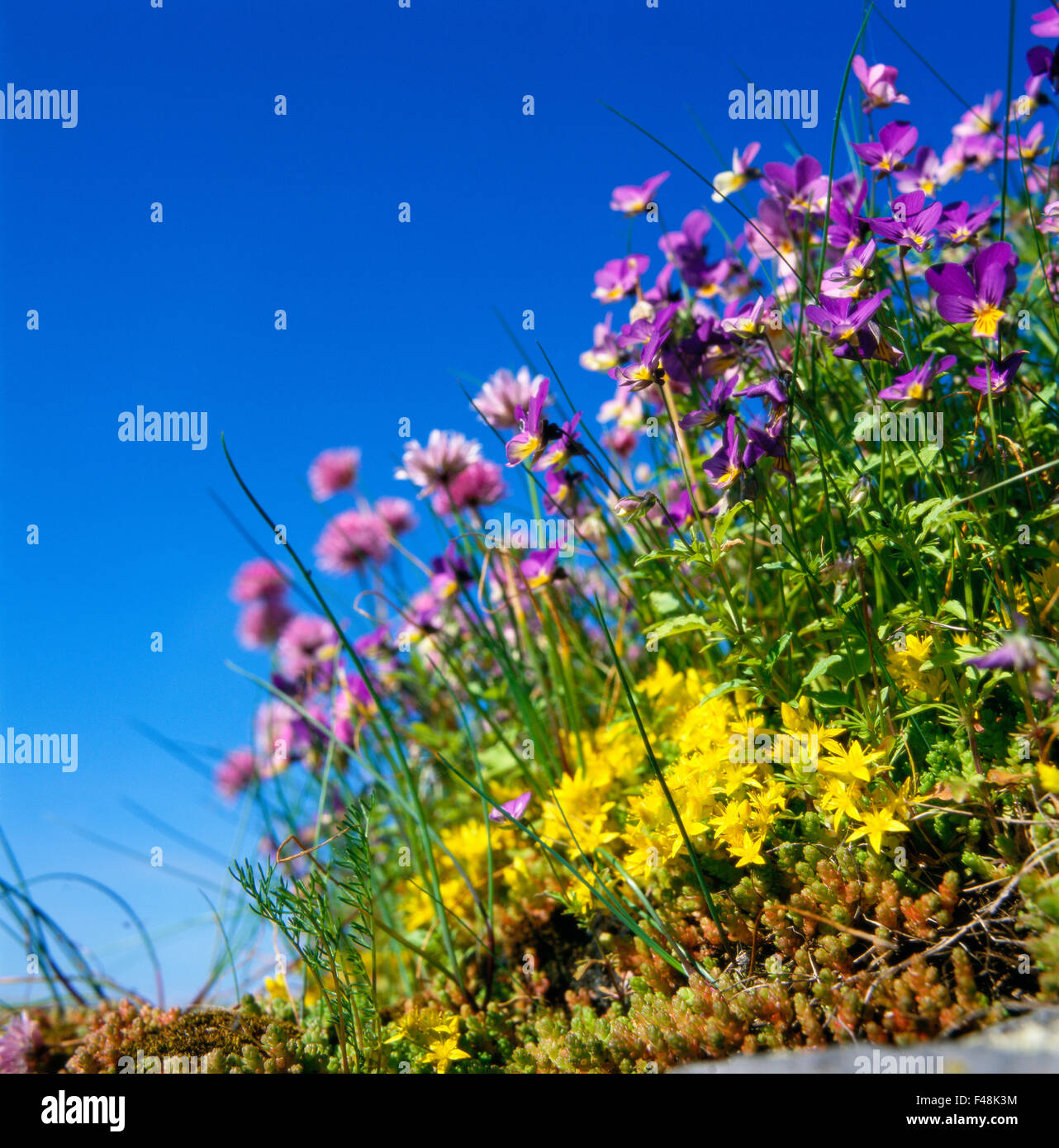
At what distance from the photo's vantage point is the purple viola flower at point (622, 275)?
287 centimetres

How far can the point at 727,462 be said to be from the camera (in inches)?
78.2

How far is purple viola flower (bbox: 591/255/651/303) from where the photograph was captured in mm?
2865

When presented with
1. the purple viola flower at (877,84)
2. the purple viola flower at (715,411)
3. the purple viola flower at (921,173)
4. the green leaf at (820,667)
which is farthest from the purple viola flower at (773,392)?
the purple viola flower at (877,84)

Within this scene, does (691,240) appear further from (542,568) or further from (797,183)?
(542,568)

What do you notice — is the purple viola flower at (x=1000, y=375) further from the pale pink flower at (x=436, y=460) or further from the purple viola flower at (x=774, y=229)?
the pale pink flower at (x=436, y=460)

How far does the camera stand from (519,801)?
239cm

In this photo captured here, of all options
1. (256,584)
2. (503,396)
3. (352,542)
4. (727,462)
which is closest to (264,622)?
(256,584)

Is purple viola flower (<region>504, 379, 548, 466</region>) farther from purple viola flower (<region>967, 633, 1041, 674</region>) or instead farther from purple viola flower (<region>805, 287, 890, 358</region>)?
purple viola flower (<region>967, 633, 1041, 674</region>)

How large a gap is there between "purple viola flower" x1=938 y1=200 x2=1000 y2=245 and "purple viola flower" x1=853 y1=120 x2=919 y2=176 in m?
0.27

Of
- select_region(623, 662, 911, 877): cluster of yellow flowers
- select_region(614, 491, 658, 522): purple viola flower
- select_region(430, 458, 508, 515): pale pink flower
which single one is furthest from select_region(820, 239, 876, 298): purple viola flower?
select_region(430, 458, 508, 515): pale pink flower

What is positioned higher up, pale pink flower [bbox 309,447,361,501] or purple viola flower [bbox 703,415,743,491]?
pale pink flower [bbox 309,447,361,501]

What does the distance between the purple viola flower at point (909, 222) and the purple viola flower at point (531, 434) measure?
93cm

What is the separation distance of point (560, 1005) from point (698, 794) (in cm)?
97
